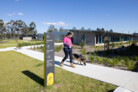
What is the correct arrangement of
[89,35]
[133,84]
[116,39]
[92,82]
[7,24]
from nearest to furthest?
[133,84] → [92,82] → [89,35] → [116,39] → [7,24]

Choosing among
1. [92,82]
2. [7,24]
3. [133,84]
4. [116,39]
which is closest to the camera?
[133,84]

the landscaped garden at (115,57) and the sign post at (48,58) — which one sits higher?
the sign post at (48,58)

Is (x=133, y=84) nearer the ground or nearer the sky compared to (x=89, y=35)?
nearer the ground

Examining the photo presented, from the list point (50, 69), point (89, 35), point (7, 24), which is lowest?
point (50, 69)

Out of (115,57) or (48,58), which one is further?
(115,57)

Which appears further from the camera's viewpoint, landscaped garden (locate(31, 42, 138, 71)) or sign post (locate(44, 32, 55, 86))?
landscaped garden (locate(31, 42, 138, 71))

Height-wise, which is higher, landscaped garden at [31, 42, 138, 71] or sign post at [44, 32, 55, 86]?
sign post at [44, 32, 55, 86]

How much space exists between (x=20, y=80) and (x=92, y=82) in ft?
9.05

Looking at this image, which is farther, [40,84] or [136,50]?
[136,50]

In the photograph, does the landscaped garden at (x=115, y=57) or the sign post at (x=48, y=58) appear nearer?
the sign post at (x=48, y=58)

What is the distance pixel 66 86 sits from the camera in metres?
3.49

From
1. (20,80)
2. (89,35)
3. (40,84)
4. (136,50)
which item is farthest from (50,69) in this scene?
(89,35)

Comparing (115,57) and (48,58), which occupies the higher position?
(48,58)

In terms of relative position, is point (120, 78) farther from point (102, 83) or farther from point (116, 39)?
point (116, 39)
